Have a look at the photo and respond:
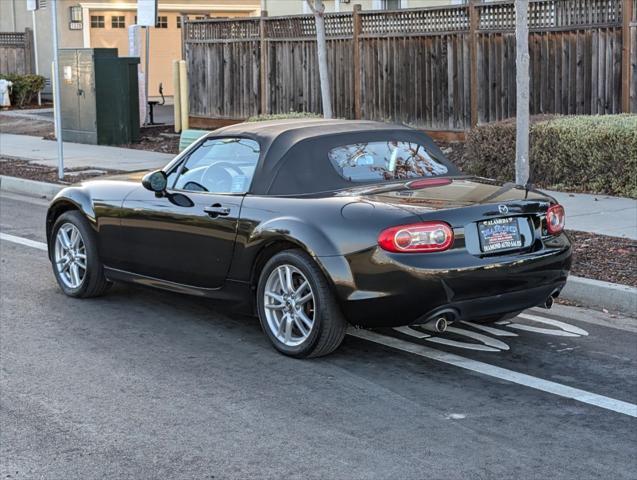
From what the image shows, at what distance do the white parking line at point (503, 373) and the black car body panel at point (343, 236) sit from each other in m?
0.33

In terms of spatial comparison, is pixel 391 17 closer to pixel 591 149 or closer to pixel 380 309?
pixel 591 149

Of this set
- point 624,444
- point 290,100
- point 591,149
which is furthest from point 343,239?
point 290,100

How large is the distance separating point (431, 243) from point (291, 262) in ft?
2.94

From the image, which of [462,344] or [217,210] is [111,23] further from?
[462,344]

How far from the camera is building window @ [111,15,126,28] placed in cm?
3241

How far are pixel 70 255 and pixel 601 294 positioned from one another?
4.08m

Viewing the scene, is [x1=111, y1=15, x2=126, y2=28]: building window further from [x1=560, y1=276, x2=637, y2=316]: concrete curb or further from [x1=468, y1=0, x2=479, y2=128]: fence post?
[x1=560, y1=276, x2=637, y2=316]: concrete curb

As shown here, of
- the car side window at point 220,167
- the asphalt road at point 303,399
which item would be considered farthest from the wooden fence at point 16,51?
the car side window at point 220,167

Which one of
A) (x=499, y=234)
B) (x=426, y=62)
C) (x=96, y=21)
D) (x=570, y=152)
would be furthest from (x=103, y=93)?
(x=499, y=234)

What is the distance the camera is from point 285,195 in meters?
6.93

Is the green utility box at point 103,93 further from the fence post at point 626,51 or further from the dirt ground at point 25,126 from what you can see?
the fence post at point 626,51

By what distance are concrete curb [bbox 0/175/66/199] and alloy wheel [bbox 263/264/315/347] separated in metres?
8.58

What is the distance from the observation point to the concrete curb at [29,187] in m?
15.0

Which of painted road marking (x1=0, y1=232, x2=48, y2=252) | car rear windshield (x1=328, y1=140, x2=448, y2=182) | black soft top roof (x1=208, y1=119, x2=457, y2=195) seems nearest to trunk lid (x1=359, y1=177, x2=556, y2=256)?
car rear windshield (x1=328, y1=140, x2=448, y2=182)
